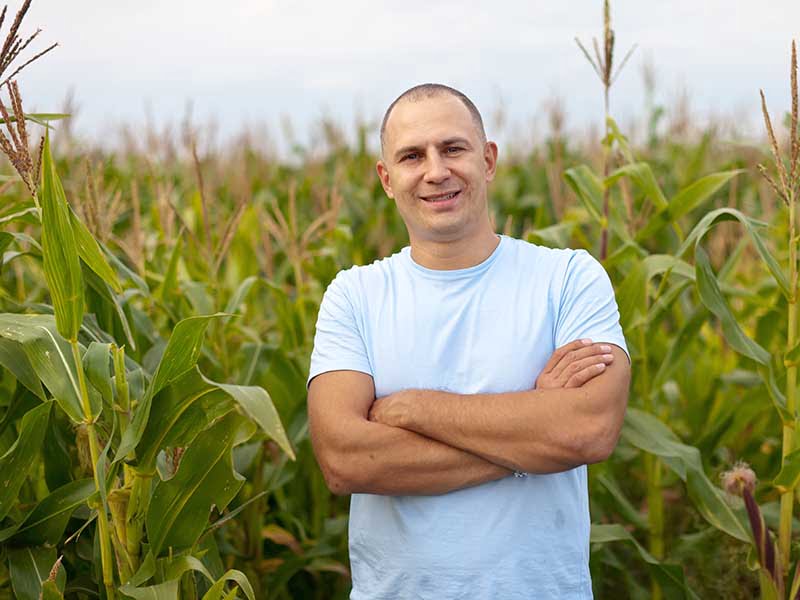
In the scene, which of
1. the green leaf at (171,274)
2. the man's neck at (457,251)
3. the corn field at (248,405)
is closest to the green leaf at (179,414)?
the corn field at (248,405)

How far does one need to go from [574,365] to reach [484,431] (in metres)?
0.30

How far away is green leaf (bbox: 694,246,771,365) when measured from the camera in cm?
330

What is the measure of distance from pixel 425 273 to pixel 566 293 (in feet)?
1.34

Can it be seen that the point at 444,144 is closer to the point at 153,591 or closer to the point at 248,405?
the point at 248,405

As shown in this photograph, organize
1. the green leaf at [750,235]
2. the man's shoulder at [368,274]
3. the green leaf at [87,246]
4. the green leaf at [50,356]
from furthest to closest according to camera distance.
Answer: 1. the green leaf at [750,235]
2. the man's shoulder at [368,274]
3. the green leaf at [87,246]
4. the green leaf at [50,356]

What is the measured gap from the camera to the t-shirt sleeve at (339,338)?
9.32 ft

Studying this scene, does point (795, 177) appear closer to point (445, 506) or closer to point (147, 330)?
point (445, 506)

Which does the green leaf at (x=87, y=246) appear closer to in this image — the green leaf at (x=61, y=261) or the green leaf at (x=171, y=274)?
the green leaf at (x=61, y=261)

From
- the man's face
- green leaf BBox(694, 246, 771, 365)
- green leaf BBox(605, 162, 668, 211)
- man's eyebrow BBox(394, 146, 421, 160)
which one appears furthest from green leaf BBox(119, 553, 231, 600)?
green leaf BBox(605, 162, 668, 211)

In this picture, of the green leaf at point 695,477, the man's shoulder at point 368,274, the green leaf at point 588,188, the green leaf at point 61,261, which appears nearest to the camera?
the green leaf at point 61,261

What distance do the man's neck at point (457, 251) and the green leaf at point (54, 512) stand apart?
44.9 inches

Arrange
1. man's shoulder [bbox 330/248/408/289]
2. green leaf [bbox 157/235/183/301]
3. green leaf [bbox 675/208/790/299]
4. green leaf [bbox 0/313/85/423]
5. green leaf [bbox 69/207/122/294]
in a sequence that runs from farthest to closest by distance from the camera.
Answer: green leaf [bbox 157/235/183/301]
green leaf [bbox 675/208/790/299]
man's shoulder [bbox 330/248/408/289]
green leaf [bbox 69/207/122/294]
green leaf [bbox 0/313/85/423]

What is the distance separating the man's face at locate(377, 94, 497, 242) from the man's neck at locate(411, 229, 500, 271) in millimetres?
20

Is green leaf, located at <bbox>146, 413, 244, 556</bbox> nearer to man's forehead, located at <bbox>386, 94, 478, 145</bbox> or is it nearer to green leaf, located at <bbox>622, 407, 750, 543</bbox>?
man's forehead, located at <bbox>386, 94, 478, 145</bbox>
